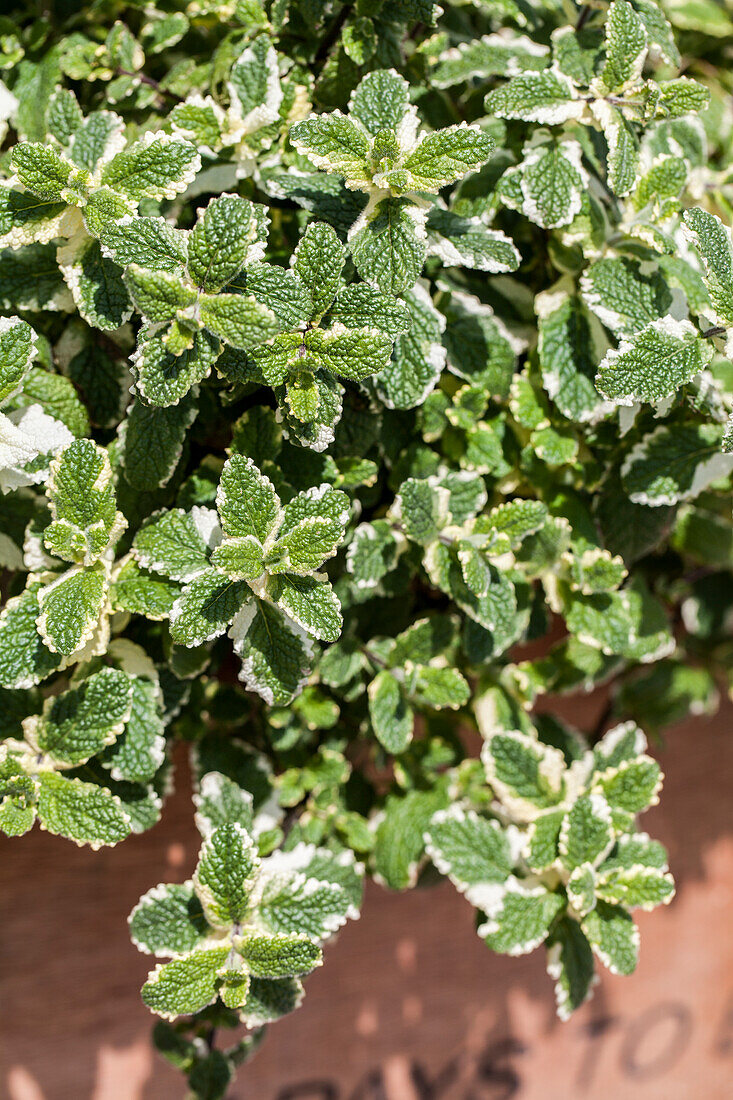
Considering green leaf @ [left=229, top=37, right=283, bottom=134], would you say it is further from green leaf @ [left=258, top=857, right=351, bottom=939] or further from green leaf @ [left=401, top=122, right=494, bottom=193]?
green leaf @ [left=258, top=857, right=351, bottom=939]

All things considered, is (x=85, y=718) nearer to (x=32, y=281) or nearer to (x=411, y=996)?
(x=32, y=281)

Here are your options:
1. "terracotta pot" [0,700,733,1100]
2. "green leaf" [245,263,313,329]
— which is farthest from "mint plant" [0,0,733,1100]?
"terracotta pot" [0,700,733,1100]

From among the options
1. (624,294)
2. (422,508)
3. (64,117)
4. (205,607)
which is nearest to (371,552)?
(422,508)

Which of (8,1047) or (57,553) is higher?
(57,553)

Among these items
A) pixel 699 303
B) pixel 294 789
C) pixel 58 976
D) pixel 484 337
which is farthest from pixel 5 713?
pixel 699 303

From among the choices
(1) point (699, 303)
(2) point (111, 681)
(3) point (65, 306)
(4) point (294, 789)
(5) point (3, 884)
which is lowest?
(5) point (3, 884)

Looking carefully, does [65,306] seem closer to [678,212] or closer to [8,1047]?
[678,212]
